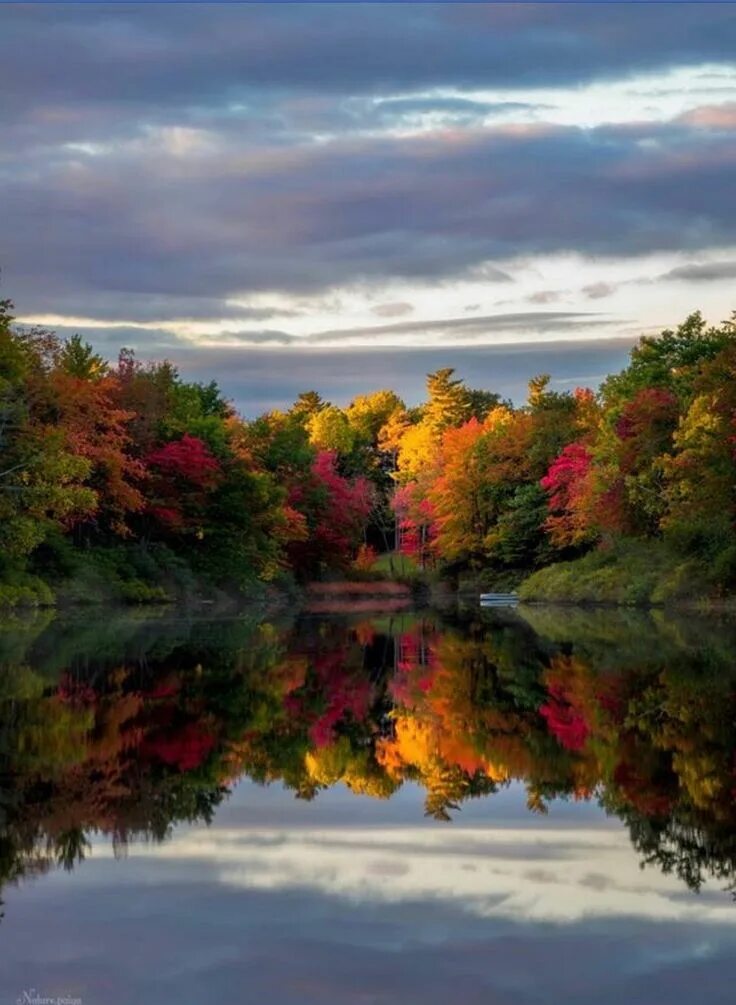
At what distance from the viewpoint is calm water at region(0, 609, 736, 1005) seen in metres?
6.64

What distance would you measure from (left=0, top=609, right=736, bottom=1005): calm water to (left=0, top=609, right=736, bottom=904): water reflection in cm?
5

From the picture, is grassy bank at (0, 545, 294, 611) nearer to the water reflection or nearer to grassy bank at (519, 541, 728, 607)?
grassy bank at (519, 541, 728, 607)

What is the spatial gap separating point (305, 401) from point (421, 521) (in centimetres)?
4210

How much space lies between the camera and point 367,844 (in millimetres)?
9500

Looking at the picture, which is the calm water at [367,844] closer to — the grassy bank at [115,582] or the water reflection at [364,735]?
the water reflection at [364,735]

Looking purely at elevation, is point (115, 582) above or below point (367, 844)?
below

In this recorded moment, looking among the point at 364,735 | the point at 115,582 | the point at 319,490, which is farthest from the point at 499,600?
the point at 364,735

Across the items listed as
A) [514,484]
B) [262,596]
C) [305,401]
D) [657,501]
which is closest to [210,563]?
[262,596]

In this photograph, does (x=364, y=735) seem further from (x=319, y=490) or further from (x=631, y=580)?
(x=319, y=490)

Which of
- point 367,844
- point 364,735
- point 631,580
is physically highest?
point 367,844

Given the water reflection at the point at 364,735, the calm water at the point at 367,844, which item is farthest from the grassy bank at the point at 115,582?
the calm water at the point at 367,844

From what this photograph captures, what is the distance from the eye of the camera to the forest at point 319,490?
51812 mm

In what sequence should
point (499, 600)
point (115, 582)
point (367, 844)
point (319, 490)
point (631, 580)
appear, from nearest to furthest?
1. point (367, 844)
2. point (115, 582)
3. point (631, 580)
4. point (499, 600)
5. point (319, 490)

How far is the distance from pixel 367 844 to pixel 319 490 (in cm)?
7428
